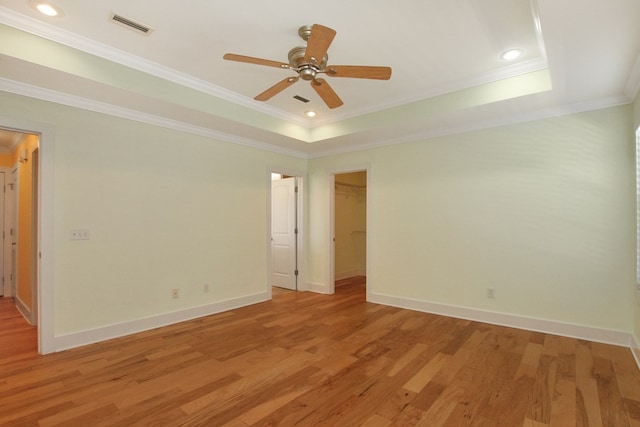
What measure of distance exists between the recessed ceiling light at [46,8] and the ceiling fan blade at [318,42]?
6.11 feet

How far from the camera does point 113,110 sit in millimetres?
3436

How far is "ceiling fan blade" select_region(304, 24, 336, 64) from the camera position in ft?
6.24

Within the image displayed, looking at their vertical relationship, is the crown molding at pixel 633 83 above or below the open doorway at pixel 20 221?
above

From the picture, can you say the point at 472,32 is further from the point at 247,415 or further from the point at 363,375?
the point at 247,415

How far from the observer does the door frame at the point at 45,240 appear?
3.00 m

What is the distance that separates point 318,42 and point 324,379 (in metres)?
2.51

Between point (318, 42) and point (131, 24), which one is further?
point (131, 24)

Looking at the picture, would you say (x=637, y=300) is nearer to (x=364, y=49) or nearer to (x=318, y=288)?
(x=364, y=49)

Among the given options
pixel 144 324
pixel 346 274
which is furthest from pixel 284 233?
pixel 144 324

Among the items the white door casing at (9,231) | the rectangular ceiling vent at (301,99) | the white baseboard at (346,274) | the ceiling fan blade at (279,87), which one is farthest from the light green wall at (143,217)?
the white door casing at (9,231)

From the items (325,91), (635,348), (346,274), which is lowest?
(346,274)

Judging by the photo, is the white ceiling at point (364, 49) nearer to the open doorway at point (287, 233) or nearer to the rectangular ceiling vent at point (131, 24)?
the rectangular ceiling vent at point (131, 24)

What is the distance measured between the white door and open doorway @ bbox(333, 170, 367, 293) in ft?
3.62

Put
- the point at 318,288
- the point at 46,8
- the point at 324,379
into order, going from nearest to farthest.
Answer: the point at 46,8 → the point at 324,379 → the point at 318,288
